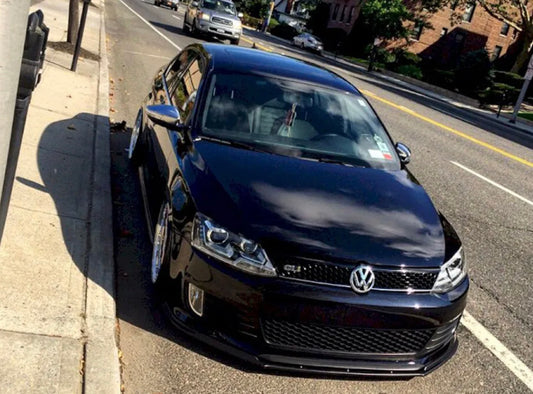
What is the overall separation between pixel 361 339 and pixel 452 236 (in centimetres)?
105

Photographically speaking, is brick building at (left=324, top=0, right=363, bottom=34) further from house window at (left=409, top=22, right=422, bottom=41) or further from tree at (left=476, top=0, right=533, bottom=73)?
tree at (left=476, top=0, right=533, bottom=73)

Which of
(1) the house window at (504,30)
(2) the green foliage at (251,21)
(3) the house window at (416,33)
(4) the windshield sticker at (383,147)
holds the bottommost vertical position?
(2) the green foliage at (251,21)

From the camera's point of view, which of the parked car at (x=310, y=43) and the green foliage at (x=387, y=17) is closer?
the green foliage at (x=387, y=17)

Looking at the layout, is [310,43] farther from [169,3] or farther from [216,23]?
[216,23]

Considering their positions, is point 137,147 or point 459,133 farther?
point 459,133

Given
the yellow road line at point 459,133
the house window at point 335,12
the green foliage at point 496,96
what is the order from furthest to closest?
1. the house window at point 335,12
2. the green foliage at point 496,96
3. the yellow road line at point 459,133

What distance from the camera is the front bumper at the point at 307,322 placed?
3232 mm

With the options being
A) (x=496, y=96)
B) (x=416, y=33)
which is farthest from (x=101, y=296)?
(x=416, y=33)

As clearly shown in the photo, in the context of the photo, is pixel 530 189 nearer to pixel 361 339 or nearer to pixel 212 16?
pixel 361 339

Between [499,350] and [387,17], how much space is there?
4720 cm

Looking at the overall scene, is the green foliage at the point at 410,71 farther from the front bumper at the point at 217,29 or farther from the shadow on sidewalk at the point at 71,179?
the shadow on sidewalk at the point at 71,179

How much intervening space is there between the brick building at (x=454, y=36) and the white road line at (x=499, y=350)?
177ft

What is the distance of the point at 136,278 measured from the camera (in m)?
4.52

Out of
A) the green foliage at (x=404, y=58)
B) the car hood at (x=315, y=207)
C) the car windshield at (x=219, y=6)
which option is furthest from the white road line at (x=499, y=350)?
the green foliage at (x=404, y=58)
